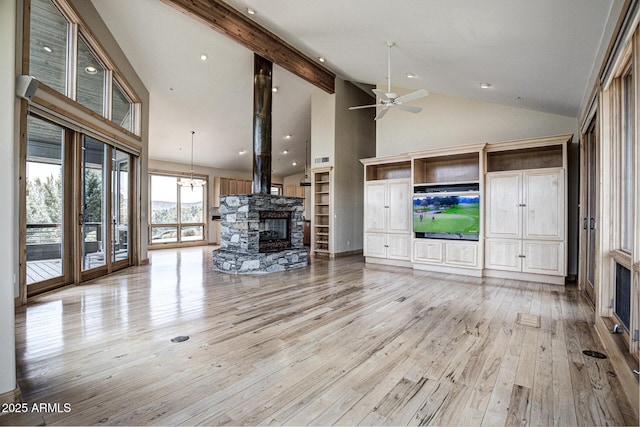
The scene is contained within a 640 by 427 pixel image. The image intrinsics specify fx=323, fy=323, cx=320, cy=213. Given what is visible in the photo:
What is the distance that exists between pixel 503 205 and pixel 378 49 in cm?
344

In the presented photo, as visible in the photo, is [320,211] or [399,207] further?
[320,211]

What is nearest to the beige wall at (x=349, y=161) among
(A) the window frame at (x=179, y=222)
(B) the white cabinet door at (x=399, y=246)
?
(B) the white cabinet door at (x=399, y=246)

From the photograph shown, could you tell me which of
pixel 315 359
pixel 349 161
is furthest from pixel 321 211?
pixel 315 359

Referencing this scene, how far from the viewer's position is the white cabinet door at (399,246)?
6.91 m

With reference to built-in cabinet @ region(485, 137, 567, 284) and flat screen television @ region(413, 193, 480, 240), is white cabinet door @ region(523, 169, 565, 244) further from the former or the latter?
flat screen television @ region(413, 193, 480, 240)

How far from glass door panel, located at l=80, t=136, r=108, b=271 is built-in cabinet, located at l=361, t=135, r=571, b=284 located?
5.27m

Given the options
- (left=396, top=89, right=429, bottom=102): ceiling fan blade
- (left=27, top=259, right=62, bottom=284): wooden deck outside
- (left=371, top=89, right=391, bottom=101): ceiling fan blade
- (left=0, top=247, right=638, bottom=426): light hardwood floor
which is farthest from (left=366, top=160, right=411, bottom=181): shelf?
(left=27, top=259, right=62, bottom=284): wooden deck outside

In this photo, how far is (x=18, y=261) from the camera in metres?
3.68

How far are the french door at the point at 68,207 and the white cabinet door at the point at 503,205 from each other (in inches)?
271

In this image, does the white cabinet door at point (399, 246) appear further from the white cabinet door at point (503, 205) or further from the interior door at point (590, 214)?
the interior door at point (590, 214)

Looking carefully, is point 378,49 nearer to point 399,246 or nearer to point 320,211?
point 399,246

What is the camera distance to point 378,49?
509 centimetres

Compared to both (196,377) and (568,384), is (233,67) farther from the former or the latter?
(568,384)

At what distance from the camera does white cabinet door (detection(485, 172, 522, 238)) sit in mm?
5590
